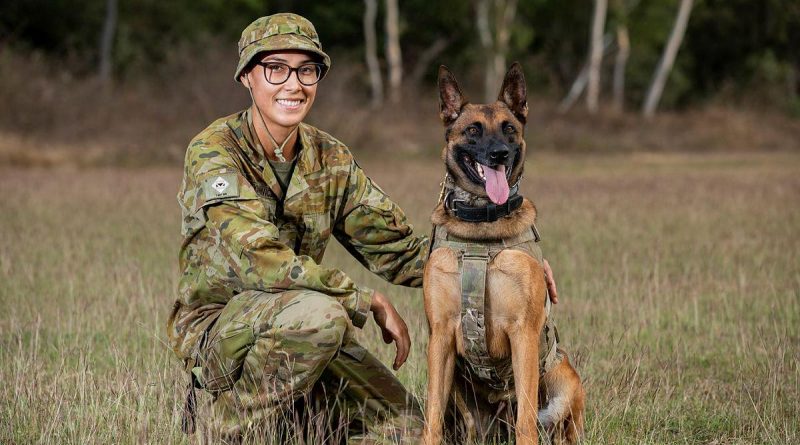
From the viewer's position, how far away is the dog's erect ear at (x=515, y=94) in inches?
180

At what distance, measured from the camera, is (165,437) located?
4039 millimetres

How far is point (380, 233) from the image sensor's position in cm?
467

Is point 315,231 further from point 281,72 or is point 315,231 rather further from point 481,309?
point 481,309

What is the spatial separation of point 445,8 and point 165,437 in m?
28.7

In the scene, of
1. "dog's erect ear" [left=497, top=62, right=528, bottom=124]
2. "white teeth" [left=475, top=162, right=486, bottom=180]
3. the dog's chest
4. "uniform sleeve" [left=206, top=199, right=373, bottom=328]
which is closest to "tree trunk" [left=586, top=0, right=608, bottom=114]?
"dog's erect ear" [left=497, top=62, right=528, bottom=124]

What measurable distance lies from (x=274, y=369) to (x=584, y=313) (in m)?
3.27

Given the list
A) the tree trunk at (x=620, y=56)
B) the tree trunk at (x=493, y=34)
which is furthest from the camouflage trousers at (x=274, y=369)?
the tree trunk at (x=620, y=56)

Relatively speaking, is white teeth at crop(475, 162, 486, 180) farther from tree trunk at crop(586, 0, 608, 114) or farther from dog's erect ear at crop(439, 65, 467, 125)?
tree trunk at crop(586, 0, 608, 114)

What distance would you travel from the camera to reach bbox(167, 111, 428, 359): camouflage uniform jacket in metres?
4.04

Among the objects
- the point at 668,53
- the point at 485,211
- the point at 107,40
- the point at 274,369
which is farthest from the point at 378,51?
the point at 274,369

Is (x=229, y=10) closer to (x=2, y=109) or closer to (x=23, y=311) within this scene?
(x=2, y=109)

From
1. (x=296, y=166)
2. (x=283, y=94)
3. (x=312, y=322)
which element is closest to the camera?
(x=312, y=322)

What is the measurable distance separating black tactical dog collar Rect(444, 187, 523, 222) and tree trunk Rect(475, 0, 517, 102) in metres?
25.1

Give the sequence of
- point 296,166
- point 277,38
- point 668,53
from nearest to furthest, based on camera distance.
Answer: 1. point 277,38
2. point 296,166
3. point 668,53
